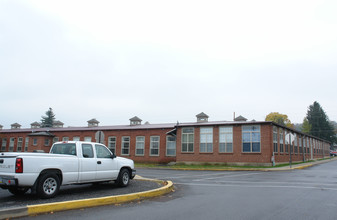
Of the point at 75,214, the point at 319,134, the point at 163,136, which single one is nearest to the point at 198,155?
the point at 163,136

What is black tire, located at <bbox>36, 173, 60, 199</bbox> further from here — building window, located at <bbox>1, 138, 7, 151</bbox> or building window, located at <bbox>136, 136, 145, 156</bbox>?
building window, located at <bbox>1, 138, 7, 151</bbox>

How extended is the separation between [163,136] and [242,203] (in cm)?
2726

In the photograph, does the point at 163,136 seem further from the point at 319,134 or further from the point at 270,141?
the point at 319,134

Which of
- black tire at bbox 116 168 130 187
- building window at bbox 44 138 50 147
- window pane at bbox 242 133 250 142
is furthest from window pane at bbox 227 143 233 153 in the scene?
building window at bbox 44 138 50 147

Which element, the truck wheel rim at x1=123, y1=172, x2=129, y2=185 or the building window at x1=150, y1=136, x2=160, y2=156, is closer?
the truck wheel rim at x1=123, y1=172, x2=129, y2=185

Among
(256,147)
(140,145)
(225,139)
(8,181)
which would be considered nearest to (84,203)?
(8,181)

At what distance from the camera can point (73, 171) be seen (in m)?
9.43

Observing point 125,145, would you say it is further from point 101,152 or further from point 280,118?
point 280,118

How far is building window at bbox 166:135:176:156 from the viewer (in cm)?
3481

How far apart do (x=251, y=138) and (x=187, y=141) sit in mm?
7005

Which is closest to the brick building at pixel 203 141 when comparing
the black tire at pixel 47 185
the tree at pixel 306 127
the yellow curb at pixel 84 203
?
the yellow curb at pixel 84 203

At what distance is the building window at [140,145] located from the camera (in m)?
37.0

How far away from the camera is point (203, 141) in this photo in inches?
1206

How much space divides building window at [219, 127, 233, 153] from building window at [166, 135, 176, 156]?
7.01 metres
